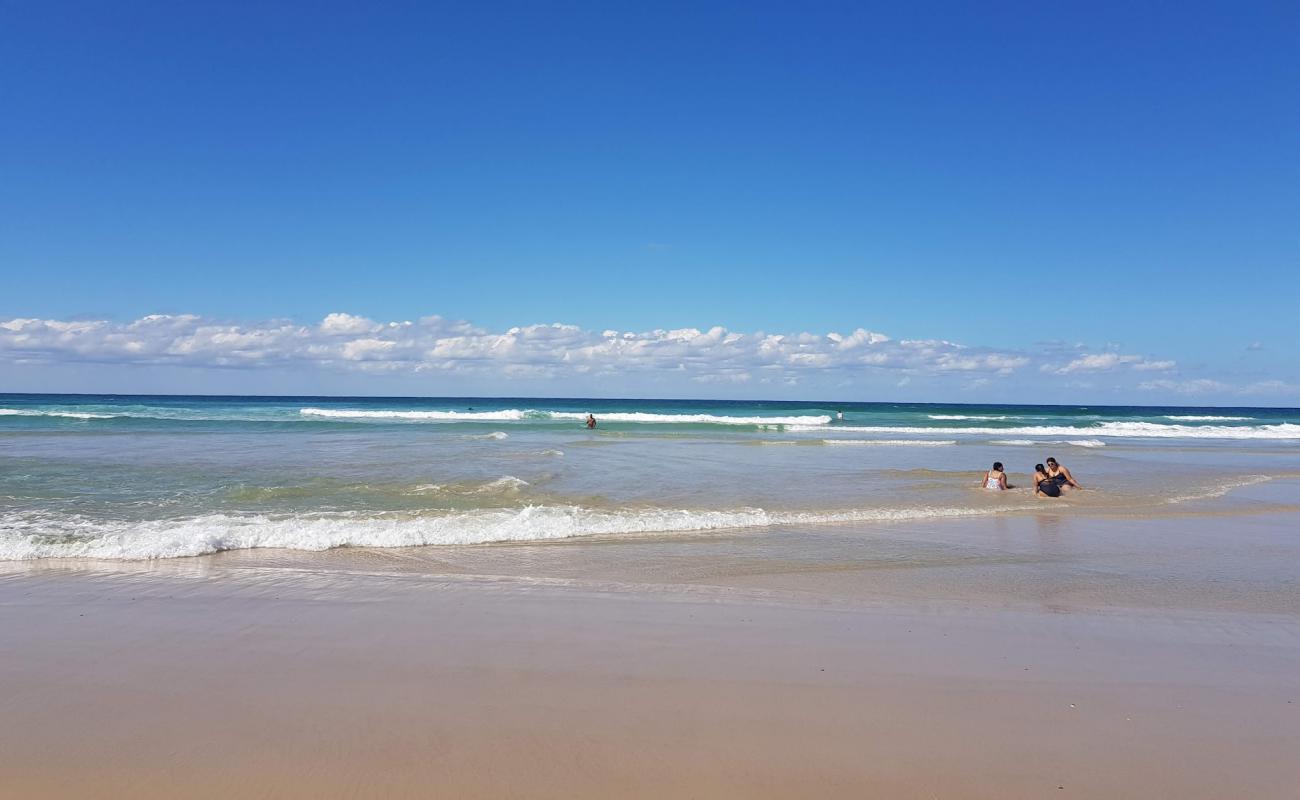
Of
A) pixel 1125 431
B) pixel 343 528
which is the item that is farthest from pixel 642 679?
pixel 1125 431

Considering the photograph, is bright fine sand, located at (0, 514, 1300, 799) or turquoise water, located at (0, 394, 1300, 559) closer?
bright fine sand, located at (0, 514, 1300, 799)

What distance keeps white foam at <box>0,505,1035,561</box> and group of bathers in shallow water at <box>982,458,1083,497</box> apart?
4.25 m

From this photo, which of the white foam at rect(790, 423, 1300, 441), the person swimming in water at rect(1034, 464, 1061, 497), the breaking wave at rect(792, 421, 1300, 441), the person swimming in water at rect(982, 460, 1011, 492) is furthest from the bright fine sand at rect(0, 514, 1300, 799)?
the breaking wave at rect(792, 421, 1300, 441)

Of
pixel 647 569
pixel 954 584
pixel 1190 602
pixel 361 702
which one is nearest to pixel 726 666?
pixel 361 702

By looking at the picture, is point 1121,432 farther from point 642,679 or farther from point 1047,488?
point 642,679

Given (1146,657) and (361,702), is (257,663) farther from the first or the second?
(1146,657)

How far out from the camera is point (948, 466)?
21.9 m

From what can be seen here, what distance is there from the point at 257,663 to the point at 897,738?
14.3 ft

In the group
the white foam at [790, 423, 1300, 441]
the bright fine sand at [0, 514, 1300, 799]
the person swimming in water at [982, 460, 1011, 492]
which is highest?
the white foam at [790, 423, 1300, 441]

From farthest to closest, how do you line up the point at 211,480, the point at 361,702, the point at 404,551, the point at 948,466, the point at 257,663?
the point at 948,466 < the point at 211,480 < the point at 404,551 < the point at 257,663 < the point at 361,702

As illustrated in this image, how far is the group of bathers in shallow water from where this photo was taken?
1560 centimetres

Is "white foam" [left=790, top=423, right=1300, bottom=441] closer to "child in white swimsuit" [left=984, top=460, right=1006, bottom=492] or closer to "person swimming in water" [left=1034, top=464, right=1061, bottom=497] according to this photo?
"child in white swimsuit" [left=984, top=460, right=1006, bottom=492]

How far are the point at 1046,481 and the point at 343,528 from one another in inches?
528

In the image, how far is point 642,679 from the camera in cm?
525
